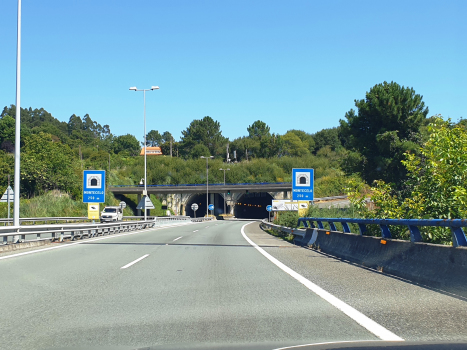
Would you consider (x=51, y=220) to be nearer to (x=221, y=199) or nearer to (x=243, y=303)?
(x=243, y=303)

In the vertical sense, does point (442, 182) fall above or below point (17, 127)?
below

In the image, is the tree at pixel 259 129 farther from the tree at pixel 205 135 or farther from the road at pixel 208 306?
the road at pixel 208 306

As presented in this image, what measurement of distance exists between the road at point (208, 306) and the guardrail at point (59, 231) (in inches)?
201

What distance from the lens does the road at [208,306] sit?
525 centimetres

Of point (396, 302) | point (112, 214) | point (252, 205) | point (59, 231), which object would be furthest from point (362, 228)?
point (252, 205)

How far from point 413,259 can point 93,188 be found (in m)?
23.6

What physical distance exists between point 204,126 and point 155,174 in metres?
51.2

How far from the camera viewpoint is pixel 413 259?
8891mm

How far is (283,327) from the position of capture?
221 inches

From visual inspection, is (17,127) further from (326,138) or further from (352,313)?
(326,138)

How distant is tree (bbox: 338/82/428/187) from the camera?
4447cm

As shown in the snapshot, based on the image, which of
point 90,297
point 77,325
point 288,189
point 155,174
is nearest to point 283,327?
point 77,325

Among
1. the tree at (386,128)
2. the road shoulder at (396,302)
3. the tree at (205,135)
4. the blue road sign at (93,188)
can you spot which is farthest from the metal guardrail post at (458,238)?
the tree at (205,135)

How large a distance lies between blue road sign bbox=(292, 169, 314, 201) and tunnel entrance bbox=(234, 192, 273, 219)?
71297 millimetres
